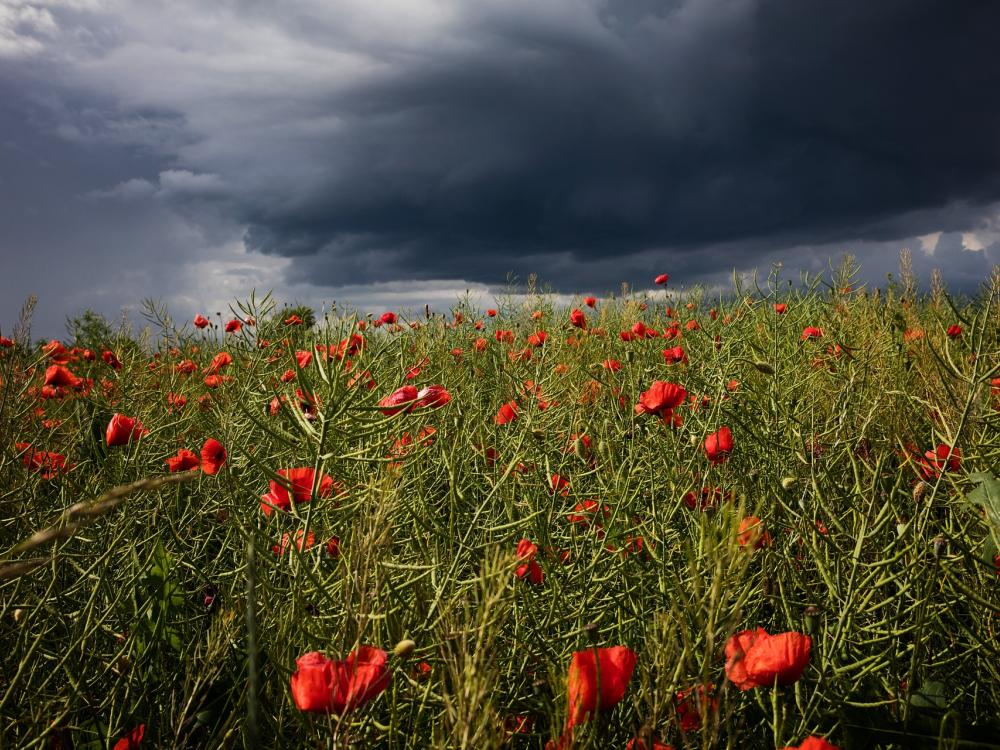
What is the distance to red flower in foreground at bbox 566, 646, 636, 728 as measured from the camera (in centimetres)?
77

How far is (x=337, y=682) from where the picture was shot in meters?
0.74

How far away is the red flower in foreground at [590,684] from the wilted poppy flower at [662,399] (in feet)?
3.36

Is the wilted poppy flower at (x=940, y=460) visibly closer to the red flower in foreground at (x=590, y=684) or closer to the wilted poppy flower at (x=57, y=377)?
the red flower in foreground at (x=590, y=684)

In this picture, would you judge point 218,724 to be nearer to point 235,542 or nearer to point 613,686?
point 235,542

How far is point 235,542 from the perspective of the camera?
1925 mm

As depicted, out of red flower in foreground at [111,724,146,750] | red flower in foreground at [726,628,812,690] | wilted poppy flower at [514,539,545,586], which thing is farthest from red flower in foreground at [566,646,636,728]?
red flower in foreground at [111,724,146,750]

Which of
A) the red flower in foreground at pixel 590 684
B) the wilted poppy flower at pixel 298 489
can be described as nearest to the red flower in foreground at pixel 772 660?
the red flower in foreground at pixel 590 684

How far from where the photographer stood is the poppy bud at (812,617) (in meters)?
1.08

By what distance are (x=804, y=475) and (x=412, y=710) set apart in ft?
3.72

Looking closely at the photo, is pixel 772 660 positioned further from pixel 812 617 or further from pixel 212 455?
pixel 212 455

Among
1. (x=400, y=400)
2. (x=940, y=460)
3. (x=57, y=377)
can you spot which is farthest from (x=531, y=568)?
(x=57, y=377)

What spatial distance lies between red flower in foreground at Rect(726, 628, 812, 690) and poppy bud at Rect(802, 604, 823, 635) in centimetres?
22

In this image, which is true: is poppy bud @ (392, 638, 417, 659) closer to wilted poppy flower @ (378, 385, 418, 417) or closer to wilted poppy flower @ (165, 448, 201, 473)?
wilted poppy flower @ (378, 385, 418, 417)

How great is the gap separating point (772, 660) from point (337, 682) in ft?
1.85
